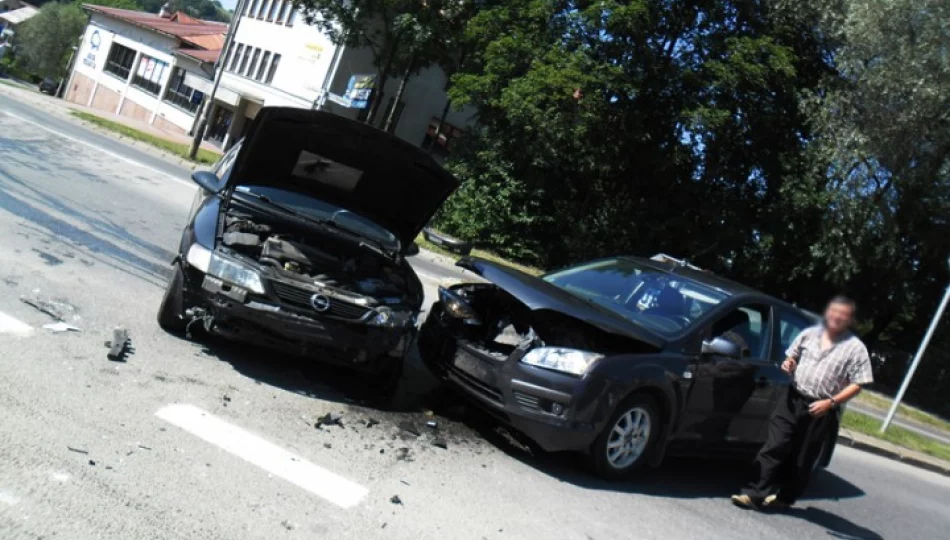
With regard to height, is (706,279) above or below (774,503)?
above

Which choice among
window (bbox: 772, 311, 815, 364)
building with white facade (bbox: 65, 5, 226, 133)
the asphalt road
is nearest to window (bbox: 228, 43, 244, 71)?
building with white facade (bbox: 65, 5, 226, 133)

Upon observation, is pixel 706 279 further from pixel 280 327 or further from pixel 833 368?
pixel 280 327

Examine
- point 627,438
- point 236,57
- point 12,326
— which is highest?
point 236,57

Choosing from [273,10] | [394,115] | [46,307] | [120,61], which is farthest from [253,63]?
[46,307]

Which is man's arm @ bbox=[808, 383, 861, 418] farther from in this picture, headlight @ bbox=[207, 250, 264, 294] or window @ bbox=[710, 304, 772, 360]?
headlight @ bbox=[207, 250, 264, 294]

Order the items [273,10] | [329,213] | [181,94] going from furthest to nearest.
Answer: [181,94]
[273,10]
[329,213]

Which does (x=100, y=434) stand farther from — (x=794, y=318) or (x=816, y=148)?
(x=816, y=148)

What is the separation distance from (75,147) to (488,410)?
1718 cm

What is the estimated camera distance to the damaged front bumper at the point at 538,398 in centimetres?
550

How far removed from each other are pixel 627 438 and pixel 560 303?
1.11 m

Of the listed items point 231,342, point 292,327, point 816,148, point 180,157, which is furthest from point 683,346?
point 180,157

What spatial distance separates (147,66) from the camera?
58.2 metres

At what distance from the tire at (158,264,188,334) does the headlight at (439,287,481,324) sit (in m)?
2.04

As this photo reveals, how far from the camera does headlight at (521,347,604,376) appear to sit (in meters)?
5.55
